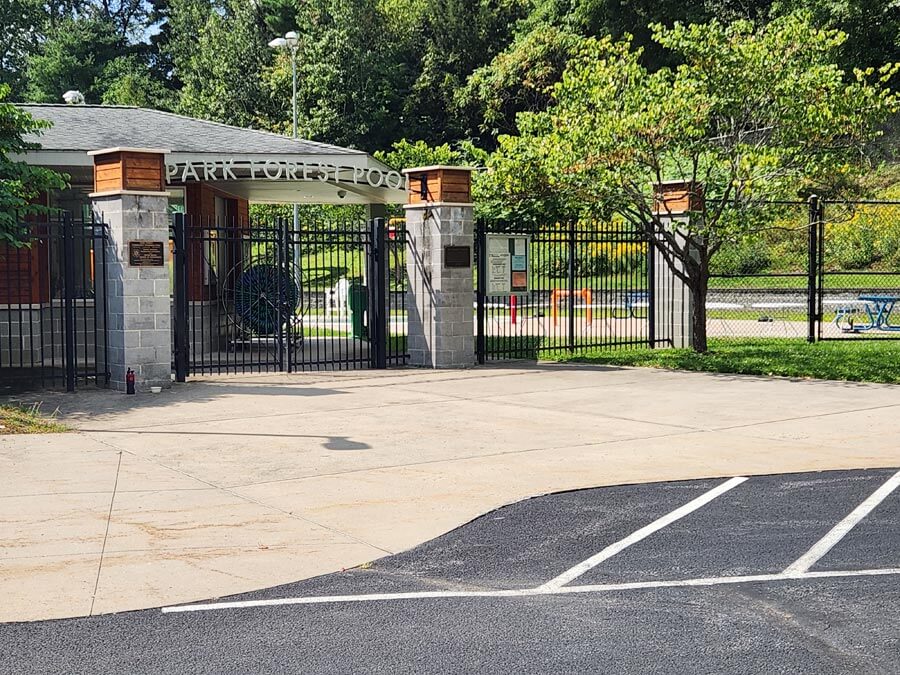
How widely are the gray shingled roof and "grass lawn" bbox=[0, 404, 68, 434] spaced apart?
6.26 meters

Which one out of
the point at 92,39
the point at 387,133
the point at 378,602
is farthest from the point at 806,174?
the point at 92,39

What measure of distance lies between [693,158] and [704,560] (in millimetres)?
12708

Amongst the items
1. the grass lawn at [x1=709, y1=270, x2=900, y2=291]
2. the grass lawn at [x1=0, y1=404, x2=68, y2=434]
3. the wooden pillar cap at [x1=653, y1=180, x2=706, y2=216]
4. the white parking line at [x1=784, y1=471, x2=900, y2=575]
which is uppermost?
the wooden pillar cap at [x1=653, y1=180, x2=706, y2=216]

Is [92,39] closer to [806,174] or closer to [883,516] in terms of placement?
[806,174]

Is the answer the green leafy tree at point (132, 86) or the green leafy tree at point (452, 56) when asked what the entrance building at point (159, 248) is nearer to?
the green leafy tree at point (452, 56)

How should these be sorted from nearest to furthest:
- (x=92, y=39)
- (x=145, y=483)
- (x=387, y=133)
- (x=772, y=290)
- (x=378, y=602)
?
(x=378, y=602)
(x=145, y=483)
(x=772, y=290)
(x=387, y=133)
(x=92, y=39)

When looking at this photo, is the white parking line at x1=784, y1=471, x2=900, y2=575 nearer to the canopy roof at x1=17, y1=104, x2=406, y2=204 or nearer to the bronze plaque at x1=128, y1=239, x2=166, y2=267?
the bronze plaque at x1=128, y1=239, x2=166, y2=267

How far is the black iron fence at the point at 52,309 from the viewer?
15.2 meters

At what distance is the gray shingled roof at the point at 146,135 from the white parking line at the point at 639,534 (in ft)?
40.5

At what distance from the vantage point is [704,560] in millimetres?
6648

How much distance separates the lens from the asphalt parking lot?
16.6 feet

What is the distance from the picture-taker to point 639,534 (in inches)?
288

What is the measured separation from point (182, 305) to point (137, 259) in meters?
1.26

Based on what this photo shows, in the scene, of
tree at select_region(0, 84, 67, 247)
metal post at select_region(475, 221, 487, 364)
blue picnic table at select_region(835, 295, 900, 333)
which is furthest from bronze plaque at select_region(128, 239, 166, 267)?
blue picnic table at select_region(835, 295, 900, 333)
